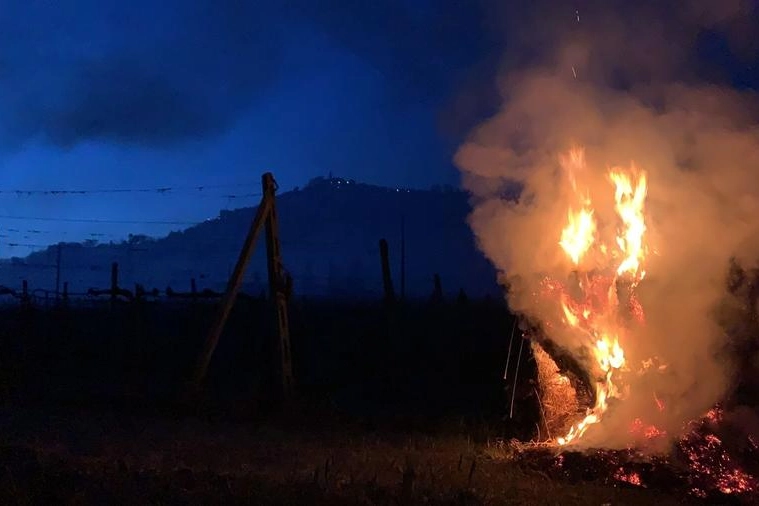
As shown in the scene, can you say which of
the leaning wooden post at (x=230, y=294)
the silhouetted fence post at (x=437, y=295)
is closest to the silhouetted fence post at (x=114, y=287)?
the leaning wooden post at (x=230, y=294)

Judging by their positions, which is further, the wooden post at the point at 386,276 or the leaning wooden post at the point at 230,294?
the wooden post at the point at 386,276

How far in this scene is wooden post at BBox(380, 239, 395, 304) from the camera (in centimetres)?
1569

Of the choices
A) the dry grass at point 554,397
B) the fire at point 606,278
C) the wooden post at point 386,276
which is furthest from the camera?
the wooden post at point 386,276

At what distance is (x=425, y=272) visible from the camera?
228 feet

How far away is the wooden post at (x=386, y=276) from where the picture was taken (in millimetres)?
15688

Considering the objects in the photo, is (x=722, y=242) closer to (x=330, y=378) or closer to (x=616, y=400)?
(x=616, y=400)

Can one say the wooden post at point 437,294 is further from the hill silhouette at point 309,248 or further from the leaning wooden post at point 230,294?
the hill silhouette at point 309,248

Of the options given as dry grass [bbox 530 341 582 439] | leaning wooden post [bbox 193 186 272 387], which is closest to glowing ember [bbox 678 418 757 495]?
dry grass [bbox 530 341 582 439]

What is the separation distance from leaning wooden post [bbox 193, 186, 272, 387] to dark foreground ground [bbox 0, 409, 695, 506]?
1370 millimetres

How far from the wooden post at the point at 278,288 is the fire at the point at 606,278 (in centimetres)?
492

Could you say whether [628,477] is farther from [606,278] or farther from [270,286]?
[270,286]

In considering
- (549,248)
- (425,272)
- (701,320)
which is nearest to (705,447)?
(701,320)

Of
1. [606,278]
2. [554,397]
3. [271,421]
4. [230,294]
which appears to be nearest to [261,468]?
[271,421]

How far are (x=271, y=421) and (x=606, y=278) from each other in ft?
18.3
